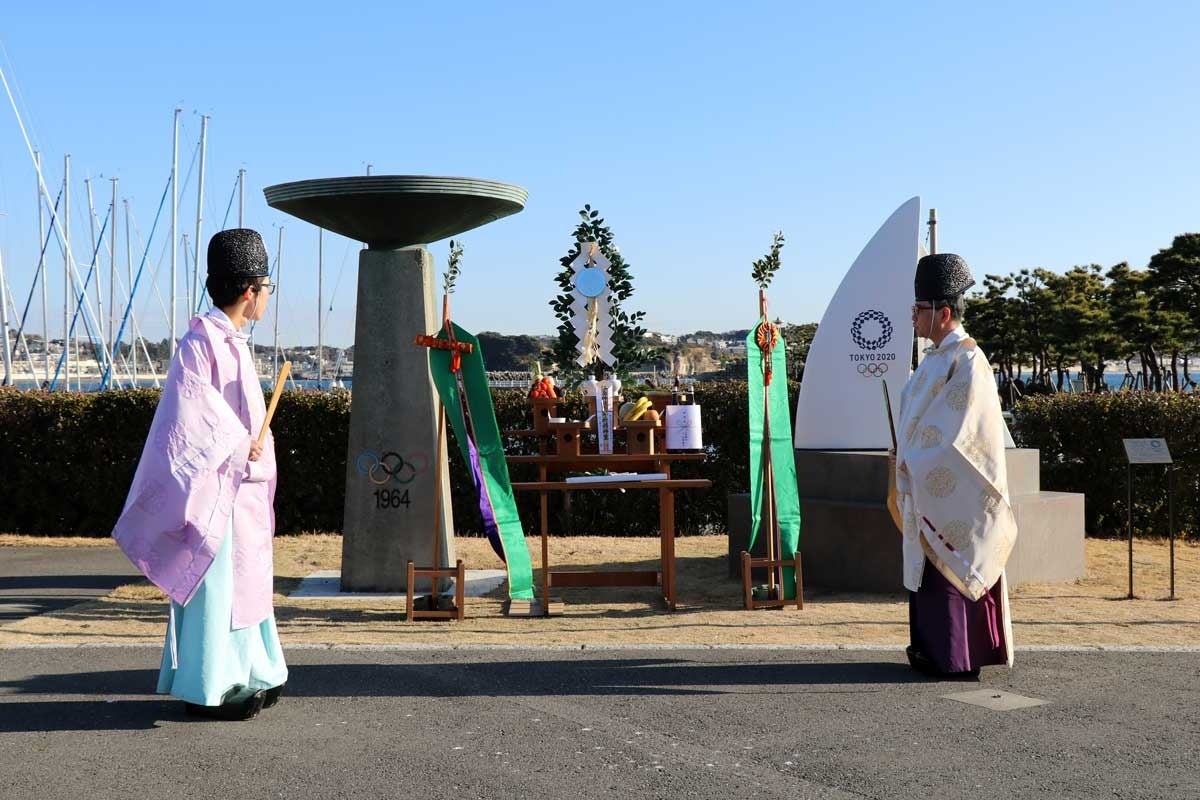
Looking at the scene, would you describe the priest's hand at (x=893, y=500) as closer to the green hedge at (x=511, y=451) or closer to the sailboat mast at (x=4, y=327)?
the green hedge at (x=511, y=451)

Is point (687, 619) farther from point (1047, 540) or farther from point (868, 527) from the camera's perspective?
point (1047, 540)

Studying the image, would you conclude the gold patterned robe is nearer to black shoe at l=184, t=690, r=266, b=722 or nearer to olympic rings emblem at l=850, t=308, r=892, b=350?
black shoe at l=184, t=690, r=266, b=722

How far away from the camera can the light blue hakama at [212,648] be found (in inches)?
213

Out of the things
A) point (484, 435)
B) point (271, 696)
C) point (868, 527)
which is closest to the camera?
point (271, 696)

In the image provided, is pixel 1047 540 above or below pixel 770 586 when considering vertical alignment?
above

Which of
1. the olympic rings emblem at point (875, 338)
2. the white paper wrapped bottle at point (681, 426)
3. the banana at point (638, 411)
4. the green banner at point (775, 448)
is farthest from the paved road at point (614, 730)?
the olympic rings emblem at point (875, 338)

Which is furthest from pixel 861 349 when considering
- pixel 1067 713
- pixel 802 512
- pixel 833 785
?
pixel 833 785

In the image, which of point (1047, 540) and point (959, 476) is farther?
point (1047, 540)

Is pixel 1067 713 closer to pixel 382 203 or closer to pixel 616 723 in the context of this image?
pixel 616 723

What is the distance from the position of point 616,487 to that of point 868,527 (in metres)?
2.15

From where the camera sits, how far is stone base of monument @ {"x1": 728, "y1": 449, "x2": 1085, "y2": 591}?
9.58 meters

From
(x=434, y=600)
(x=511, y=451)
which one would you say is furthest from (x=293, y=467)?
(x=434, y=600)

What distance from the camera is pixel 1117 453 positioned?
43.8 ft

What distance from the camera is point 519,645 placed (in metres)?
7.36
